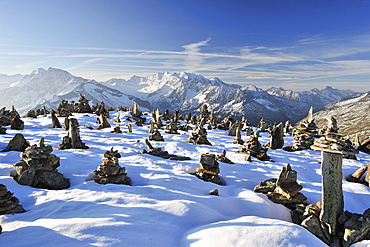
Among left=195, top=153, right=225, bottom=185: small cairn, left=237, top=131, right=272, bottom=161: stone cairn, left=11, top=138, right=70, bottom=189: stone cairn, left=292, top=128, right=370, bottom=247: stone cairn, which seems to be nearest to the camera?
left=292, top=128, right=370, bottom=247: stone cairn

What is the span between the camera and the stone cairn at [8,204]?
18.0 feet

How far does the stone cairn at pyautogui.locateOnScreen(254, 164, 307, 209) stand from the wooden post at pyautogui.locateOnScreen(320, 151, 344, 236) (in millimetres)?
1303

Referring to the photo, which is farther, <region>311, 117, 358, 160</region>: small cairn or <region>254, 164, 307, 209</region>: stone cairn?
<region>254, 164, 307, 209</region>: stone cairn

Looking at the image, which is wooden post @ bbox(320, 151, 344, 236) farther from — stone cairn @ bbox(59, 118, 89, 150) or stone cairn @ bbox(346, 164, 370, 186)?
stone cairn @ bbox(59, 118, 89, 150)

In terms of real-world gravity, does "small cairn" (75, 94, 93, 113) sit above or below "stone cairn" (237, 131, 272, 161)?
above

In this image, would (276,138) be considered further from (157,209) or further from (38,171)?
(38,171)

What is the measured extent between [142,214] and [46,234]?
7.57 ft

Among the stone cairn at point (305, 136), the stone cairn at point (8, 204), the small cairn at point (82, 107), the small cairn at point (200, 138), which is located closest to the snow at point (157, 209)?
the stone cairn at point (8, 204)

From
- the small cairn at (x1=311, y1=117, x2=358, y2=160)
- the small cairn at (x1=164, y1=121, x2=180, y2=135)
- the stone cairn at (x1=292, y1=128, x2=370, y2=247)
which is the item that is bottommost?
the stone cairn at (x1=292, y1=128, x2=370, y2=247)

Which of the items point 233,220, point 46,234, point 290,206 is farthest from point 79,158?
point 290,206

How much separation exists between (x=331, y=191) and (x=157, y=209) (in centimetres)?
589

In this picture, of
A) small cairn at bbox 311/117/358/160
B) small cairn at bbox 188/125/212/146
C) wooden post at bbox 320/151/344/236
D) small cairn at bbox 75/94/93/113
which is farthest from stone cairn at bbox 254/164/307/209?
small cairn at bbox 75/94/93/113

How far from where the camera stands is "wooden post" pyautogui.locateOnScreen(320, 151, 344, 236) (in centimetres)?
617

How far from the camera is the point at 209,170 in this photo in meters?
10.0
